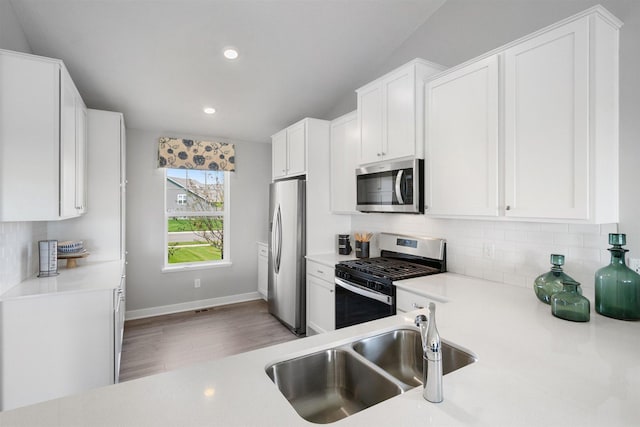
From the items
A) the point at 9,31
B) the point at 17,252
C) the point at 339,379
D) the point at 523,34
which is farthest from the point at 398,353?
the point at 9,31

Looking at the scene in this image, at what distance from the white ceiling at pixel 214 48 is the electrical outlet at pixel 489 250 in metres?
2.12

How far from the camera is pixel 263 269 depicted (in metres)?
4.63

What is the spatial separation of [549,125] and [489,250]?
3.20ft

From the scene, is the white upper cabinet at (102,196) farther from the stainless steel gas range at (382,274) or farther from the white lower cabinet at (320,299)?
the stainless steel gas range at (382,274)

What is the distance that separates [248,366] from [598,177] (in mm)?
1829

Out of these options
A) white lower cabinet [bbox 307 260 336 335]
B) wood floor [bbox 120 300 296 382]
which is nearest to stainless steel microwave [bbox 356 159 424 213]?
white lower cabinet [bbox 307 260 336 335]

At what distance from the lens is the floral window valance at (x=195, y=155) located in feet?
13.6

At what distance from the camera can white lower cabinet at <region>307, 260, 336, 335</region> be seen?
301 cm

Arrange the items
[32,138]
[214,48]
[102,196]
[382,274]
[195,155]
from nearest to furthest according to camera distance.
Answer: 1. [32,138]
2. [382,274]
3. [214,48]
4. [102,196]
5. [195,155]

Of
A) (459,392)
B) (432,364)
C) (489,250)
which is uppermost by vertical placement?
(489,250)

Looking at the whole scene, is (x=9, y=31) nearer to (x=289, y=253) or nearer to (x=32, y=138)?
(x=32, y=138)

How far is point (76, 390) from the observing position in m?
2.06

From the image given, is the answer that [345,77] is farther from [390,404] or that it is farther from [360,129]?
[390,404]

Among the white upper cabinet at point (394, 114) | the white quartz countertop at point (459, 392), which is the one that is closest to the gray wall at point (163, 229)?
the white upper cabinet at point (394, 114)
